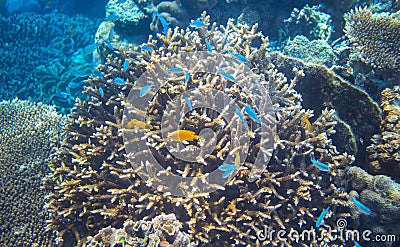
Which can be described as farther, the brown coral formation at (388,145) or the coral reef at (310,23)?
the coral reef at (310,23)

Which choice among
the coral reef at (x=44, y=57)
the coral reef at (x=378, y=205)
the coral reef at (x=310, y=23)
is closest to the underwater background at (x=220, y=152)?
the coral reef at (x=378, y=205)

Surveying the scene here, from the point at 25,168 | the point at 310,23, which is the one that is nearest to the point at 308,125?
the point at 310,23

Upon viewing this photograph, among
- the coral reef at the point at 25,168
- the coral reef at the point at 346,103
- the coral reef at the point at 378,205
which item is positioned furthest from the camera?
the coral reef at the point at 25,168

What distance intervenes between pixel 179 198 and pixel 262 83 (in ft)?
6.16

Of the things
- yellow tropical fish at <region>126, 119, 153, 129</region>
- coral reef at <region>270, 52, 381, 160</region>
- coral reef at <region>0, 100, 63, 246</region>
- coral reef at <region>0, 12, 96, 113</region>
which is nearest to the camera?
yellow tropical fish at <region>126, 119, 153, 129</region>

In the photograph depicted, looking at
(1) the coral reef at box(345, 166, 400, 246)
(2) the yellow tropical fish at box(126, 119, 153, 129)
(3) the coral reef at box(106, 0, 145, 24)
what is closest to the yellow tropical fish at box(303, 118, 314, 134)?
(1) the coral reef at box(345, 166, 400, 246)

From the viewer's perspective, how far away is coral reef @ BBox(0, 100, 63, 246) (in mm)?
3961

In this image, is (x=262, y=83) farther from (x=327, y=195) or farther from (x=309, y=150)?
(x=327, y=195)

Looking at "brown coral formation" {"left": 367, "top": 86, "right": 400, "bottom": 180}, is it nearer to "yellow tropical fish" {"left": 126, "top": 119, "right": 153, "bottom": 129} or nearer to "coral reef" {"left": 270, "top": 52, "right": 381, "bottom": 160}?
"coral reef" {"left": 270, "top": 52, "right": 381, "bottom": 160}

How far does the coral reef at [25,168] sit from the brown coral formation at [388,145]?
464 cm

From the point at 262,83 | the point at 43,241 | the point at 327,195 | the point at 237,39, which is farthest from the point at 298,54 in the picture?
the point at 43,241

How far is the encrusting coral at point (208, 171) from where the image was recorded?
311 centimetres

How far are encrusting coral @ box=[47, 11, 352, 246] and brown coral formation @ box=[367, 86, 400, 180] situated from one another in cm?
53

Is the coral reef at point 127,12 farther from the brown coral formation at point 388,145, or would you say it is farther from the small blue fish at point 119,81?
the brown coral formation at point 388,145
